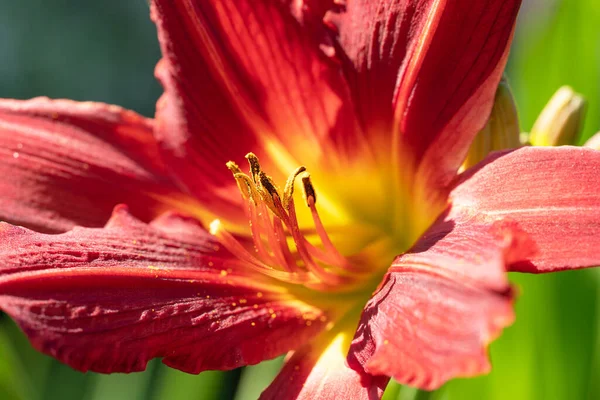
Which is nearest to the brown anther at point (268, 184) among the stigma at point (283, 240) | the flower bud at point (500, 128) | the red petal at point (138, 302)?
the stigma at point (283, 240)

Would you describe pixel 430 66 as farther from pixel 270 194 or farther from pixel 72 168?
pixel 72 168

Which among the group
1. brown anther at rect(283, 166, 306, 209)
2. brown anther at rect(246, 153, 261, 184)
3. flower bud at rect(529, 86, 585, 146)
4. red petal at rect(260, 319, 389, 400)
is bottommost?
red petal at rect(260, 319, 389, 400)

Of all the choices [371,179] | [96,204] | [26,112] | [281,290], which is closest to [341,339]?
[281,290]

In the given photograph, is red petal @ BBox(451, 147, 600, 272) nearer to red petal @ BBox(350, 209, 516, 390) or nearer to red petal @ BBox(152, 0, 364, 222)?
red petal @ BBox(350, 209, 516, 390)

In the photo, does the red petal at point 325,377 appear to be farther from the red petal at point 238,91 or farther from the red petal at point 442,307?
the red petal at point 238,91

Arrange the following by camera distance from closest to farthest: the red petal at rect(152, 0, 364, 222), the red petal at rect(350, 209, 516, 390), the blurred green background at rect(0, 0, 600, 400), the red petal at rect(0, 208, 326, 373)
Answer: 1. the red petal at rect(350, 209, 516, 390)
2. the red petal at rect(0, 208, 326, 373)
3. the red petal at rect(152, 0, 364, 222)
4. the blurred green background at rect(0, 0, 600, 400)

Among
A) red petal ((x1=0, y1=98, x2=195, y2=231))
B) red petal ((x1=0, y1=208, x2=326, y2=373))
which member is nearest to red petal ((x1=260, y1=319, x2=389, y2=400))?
red petal ((x1=0, y1=208, x2=326, y2=373))

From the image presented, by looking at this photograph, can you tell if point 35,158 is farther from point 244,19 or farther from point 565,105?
point 565,105
